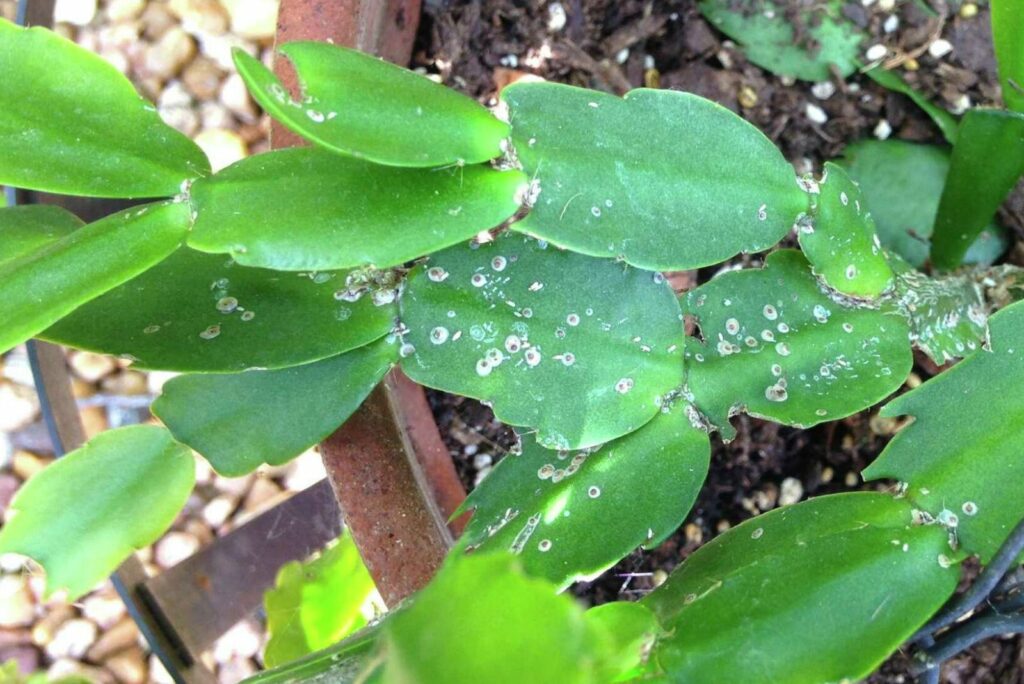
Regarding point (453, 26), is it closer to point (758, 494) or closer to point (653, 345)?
point (653, 345)

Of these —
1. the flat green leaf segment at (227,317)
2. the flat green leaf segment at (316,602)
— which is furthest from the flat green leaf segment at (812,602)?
the flat green leaf segment at (316,602)

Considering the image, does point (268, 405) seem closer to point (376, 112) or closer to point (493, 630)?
point (376, 112)

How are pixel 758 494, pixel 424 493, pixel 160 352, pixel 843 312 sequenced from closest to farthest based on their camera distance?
pixel 160 352, pixel 843 312, pixel 424 493, pixel 758 494

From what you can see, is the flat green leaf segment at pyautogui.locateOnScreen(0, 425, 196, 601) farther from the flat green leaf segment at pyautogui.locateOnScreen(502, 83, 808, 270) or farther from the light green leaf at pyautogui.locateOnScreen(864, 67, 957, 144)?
the light green leaf at pyautogui.locateOnScreen(864, 67, 957, 144)

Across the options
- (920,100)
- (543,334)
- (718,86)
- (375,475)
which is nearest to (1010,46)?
(920,100)

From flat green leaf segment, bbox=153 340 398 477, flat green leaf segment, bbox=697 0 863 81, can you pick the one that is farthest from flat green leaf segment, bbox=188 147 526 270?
flat green leaf segment, bbox=697 0 863 81

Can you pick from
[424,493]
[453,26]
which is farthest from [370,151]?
[453,26]
